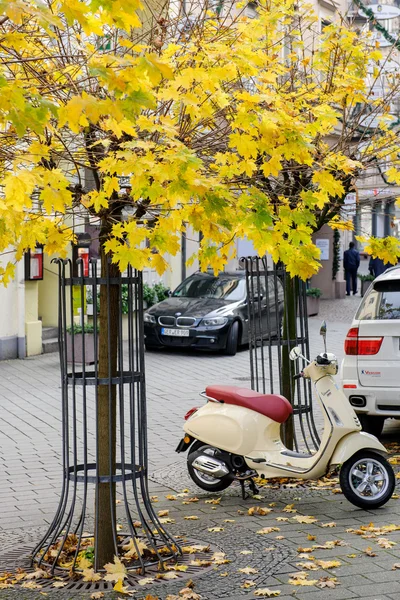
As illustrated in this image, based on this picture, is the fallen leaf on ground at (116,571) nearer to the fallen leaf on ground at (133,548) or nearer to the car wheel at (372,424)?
the fallen leaf on ground at (133,548)

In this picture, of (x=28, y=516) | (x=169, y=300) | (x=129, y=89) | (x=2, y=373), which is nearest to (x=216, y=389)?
(x=28, y=516)

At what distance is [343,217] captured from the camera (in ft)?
33.2

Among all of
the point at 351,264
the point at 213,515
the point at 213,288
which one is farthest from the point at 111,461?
the point at 351,264

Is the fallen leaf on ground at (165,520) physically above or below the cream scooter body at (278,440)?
below

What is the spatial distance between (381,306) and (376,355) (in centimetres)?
50

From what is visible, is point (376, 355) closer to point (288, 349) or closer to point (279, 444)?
point (288, 349)

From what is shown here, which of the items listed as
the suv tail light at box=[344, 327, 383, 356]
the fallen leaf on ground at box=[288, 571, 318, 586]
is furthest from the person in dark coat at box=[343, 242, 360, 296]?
the fallen leaf on ground at box=[288, 571, 318, 586]

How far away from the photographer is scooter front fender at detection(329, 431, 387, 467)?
7.69 metres

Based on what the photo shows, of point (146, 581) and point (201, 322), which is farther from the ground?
point (201, 322)

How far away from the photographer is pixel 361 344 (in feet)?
32.3

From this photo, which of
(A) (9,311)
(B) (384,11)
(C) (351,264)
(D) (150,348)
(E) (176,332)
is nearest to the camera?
(A) (9,311)

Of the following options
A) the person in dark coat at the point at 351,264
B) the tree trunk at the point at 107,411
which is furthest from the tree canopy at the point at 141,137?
the person in dark coat at the point at 351,264

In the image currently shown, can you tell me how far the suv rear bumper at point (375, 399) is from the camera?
9.69 m

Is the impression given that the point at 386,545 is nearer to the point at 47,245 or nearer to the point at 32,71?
the point at 47,245
